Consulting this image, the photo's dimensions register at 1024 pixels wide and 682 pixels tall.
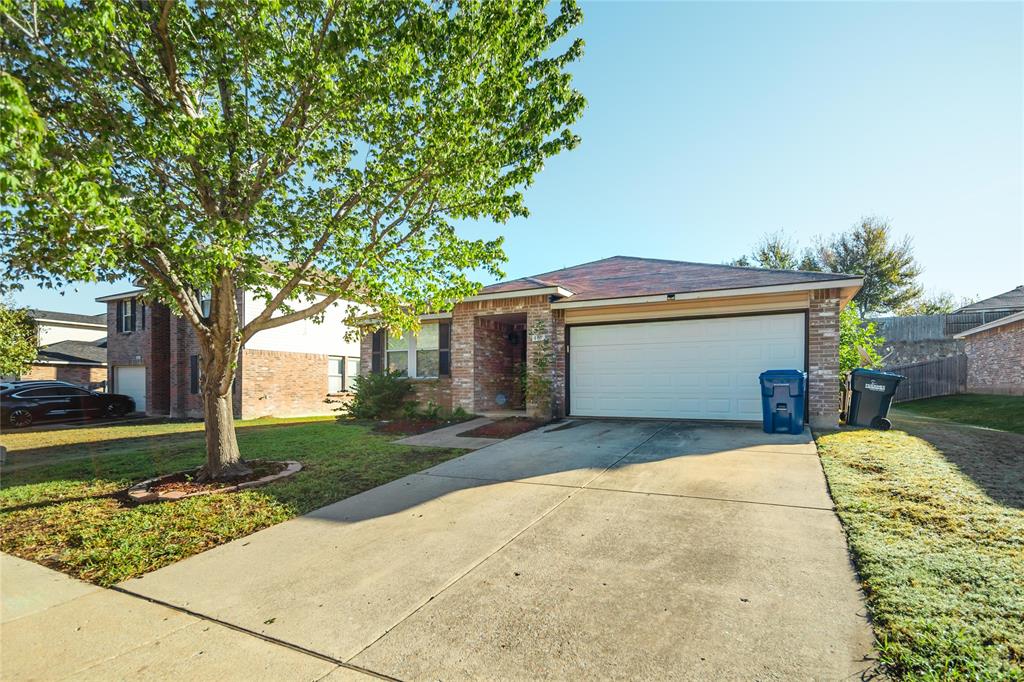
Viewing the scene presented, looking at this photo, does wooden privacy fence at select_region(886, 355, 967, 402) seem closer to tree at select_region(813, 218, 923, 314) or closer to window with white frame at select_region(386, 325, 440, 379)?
tree at select_region(813, 218, 923, 314)

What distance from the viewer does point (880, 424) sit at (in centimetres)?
949

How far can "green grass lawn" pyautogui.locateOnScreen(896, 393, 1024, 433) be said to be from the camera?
11.1 metres

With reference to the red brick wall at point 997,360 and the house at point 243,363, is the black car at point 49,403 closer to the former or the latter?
the house at point 243,363

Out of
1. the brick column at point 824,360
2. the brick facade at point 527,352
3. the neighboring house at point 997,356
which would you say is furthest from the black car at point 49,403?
the neighboring house at point 997,356

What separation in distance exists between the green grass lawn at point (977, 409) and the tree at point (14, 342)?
97.4 ft

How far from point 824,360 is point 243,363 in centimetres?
1724

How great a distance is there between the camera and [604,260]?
627 inches

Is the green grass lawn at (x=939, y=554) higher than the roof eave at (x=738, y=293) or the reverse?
the reverse

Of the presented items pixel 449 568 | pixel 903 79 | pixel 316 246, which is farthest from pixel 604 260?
pixel 449 568

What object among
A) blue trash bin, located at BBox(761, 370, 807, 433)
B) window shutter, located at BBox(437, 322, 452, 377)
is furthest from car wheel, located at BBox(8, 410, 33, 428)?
blue trash bin, located at BBox(761, 370, 807, 433)

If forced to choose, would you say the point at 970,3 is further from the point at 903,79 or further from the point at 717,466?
the point at 717,466

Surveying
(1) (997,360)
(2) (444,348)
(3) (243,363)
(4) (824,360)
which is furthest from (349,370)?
(1) (997,360)

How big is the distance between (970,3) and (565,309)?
8.45 m

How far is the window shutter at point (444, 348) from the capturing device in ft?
44.8
